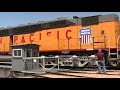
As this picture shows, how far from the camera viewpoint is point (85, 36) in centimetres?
1823

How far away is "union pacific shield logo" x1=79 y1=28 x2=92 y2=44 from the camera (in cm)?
1802

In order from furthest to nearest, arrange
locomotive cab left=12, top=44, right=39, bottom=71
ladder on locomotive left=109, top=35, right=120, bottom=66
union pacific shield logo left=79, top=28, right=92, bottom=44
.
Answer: union pacific shield logo left=79, top=28, right=92, bottom=44
locomotive cab left=12, top=44, right=39, bottom=71
ladder on locomotive left=109, top=35, right=120, bottom=66

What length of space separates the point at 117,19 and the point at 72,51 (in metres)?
4.30

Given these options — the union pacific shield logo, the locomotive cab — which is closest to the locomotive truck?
the union pacific shield logo

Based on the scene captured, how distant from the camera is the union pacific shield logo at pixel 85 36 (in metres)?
18.0

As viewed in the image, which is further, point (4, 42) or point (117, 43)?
point (4, 42)

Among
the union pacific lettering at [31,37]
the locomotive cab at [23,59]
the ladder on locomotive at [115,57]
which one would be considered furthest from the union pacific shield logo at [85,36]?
the locomotive cab at [23,59]

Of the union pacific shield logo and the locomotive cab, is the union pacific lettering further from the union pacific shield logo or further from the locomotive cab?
the locomotive cab

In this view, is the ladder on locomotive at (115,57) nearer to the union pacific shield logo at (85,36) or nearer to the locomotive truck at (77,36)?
the locomotive truck at (77,36)
